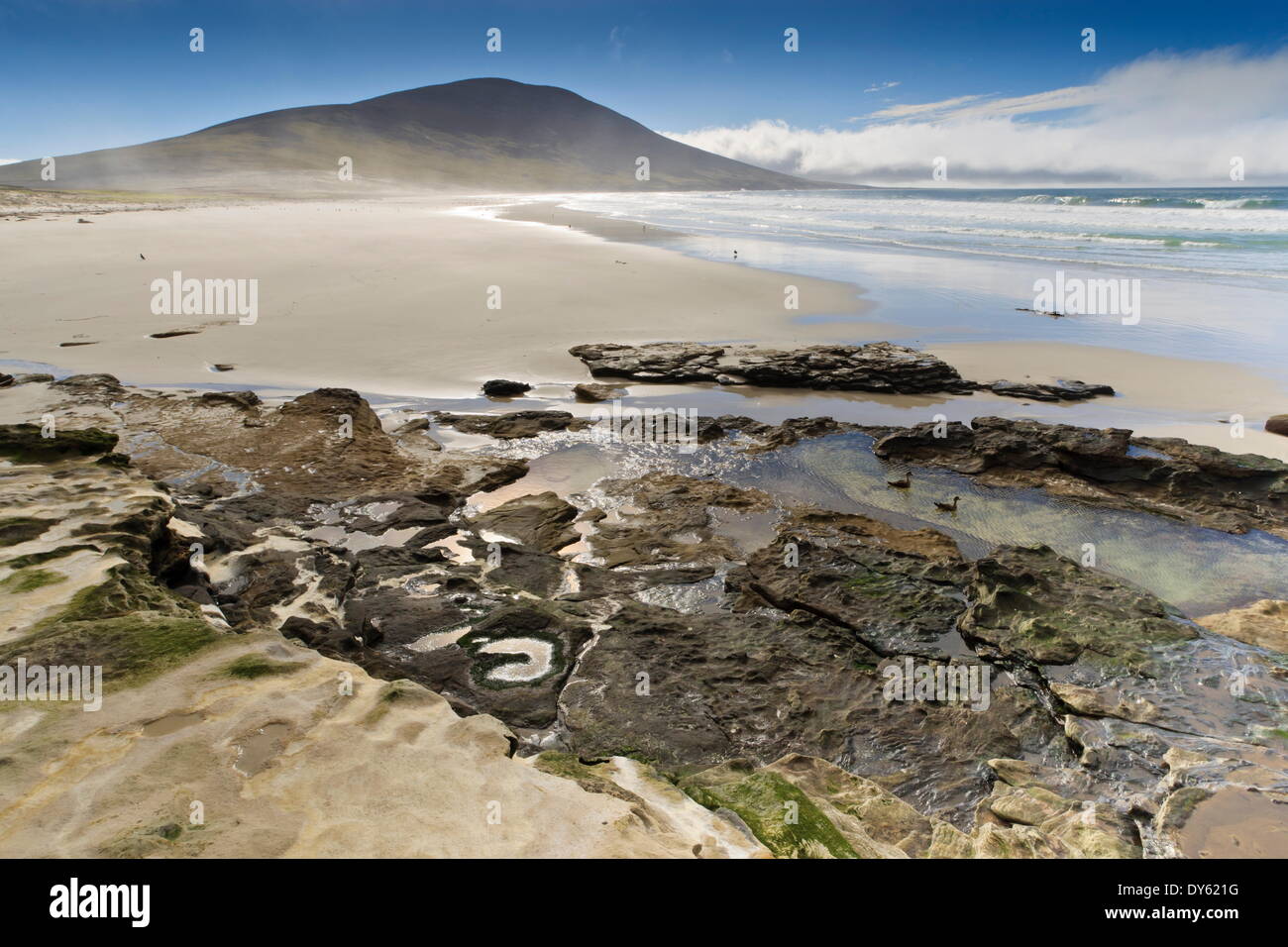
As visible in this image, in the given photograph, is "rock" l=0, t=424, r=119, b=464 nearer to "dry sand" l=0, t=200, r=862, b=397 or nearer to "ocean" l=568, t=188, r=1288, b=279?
"dry sand" l=0, t=200, r=862, b=397

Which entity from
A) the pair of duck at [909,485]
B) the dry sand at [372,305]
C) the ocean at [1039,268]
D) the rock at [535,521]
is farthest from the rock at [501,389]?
the ocean at [1039,268]

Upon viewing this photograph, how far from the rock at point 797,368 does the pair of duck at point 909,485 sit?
8.88ft

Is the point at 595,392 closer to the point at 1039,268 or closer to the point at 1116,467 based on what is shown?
the point at 1116,467

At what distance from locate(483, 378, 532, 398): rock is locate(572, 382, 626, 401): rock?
71 cm

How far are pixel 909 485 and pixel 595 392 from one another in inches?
152

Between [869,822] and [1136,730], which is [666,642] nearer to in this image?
[869,822]

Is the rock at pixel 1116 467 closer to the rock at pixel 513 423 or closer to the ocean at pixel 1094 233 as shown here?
the rock at pixel 513 423

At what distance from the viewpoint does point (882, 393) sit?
8844mm

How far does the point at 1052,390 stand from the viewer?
852 cm

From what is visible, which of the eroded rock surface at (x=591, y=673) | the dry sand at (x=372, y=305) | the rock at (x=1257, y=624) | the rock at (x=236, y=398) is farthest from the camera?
the dry sand at (x=372, y=305)

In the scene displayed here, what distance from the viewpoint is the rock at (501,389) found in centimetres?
838

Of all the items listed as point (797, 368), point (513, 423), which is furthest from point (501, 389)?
point (797, 368)

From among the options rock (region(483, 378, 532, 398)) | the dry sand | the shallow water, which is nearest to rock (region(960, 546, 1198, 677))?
the shallow water

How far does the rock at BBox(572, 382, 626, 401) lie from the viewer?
8.38 m
